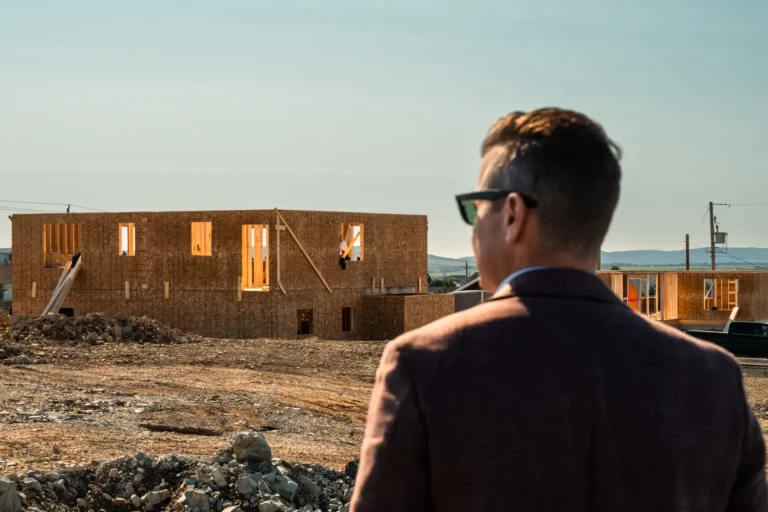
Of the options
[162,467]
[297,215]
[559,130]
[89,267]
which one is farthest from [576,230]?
[89,267]

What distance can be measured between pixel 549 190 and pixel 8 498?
19.3 ft

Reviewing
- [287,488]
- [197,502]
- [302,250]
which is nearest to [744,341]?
[302,250]

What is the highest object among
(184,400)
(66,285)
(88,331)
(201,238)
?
(201,238)

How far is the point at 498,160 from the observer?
1960mm

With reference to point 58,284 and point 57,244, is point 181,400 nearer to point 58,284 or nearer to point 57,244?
point 58,284

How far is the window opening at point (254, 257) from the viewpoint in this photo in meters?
27.6

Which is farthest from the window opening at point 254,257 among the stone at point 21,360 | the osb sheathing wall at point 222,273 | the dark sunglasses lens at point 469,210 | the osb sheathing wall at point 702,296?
the dark sunglasses lens at point 469,210

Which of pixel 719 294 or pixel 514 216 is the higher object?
pixel 514 216

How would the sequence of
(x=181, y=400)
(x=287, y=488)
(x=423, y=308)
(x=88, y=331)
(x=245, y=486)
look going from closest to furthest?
1. (x=245, y=486)
2. (x=287, y=488)
3. (x=181, y=400)
4. (x=88, y=331)
5. (x=423, y=308)

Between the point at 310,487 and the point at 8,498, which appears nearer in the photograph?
the point at 8,498

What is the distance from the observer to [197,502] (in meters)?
7.00

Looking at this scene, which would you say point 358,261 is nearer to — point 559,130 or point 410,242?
point 410,242

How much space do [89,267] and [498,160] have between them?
94.9ft

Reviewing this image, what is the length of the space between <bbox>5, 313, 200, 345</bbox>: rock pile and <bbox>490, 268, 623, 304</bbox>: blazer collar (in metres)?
19.5
